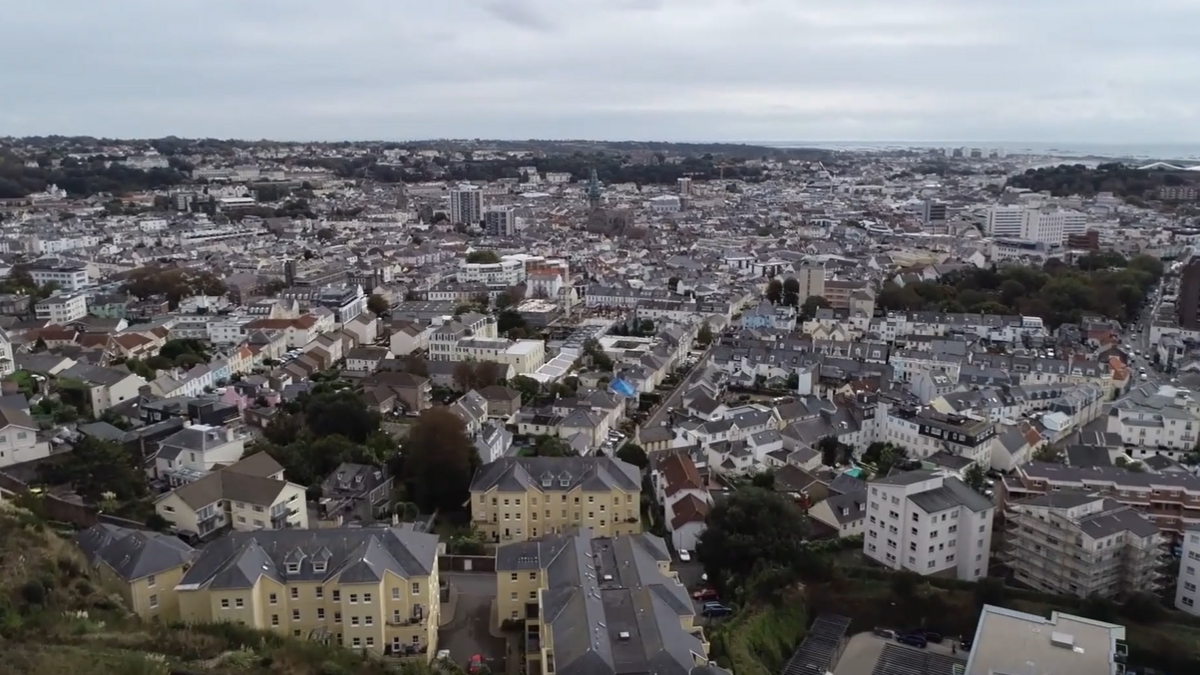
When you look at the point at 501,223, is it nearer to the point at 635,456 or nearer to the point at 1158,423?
the point at 635,456

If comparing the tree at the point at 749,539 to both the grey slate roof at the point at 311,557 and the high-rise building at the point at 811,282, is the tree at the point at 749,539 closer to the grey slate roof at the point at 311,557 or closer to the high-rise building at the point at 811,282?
the grey slate roof at the point at 311,557

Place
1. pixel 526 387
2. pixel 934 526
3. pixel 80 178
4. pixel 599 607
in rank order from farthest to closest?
pixel 80 178, pixel 526 387, pixel 934 526, pixel 599 607

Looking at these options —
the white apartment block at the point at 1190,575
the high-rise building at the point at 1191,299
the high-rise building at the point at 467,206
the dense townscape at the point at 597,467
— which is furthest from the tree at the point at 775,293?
the high-rise building at the point at 467,206

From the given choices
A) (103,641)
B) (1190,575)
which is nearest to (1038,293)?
(1190,575)

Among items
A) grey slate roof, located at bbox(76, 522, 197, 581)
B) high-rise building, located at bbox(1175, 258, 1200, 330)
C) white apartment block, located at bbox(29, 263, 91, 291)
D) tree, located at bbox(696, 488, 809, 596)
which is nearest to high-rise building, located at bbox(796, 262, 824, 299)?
high-rise building, located at bbox(1175, 258, 1200, 330)

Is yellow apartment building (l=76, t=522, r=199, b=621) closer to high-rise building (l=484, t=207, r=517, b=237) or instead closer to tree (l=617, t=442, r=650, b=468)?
tree (l=617, t=442, r=650, b=468)

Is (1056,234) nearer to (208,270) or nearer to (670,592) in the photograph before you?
(208,270)
